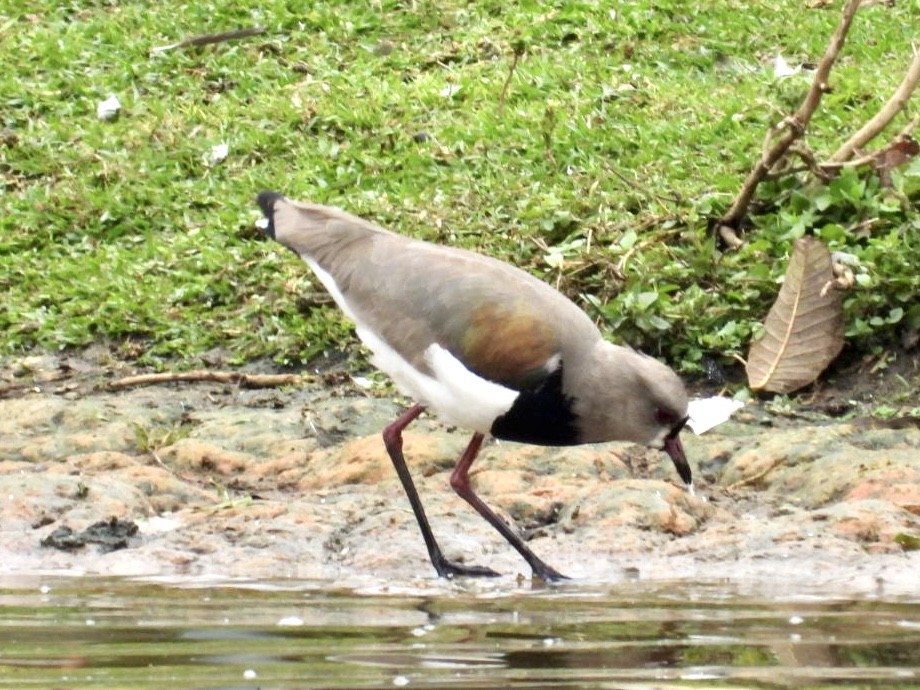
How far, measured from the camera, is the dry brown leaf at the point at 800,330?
7180 millimetres

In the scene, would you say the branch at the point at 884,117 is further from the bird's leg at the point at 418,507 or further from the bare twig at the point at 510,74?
the bird's leg at the point at 418,507

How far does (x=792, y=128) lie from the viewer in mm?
7750

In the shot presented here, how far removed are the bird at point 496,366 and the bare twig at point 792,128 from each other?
2449mm

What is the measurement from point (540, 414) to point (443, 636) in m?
1.50

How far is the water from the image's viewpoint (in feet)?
11.1

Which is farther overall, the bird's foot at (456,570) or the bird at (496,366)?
the bird at (496,366)

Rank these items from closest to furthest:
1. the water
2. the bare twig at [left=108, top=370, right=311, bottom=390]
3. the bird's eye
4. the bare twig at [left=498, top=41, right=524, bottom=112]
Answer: the water → the bird's eye → the bare twig at [left=108, top=370, right=311, bottom=390] → the bare twig at [left=498, top=41, right=524, bottom=112]

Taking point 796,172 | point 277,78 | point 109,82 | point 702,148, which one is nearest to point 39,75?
point 109,82

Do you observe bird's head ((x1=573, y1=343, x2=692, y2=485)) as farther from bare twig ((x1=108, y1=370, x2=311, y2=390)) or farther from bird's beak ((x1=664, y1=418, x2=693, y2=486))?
bare twig ((x1=108, y1=370, x2=311, y2=390))

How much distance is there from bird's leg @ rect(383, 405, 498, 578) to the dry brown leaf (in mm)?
1854

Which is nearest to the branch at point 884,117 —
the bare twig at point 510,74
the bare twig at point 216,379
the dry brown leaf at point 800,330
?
the dry brown leaf at point 800,330

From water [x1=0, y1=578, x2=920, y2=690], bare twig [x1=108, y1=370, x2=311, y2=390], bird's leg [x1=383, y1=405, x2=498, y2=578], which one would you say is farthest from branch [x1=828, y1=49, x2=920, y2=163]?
water [x1=0, y1=578, x2=920, y2=690]

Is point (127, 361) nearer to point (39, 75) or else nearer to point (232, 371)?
point (232, 371)

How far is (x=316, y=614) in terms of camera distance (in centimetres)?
435
